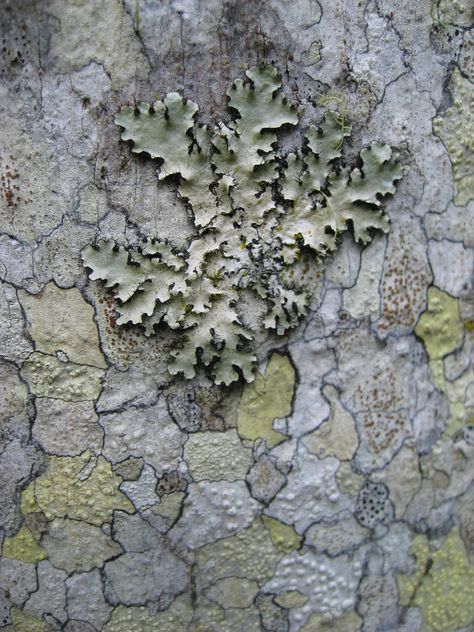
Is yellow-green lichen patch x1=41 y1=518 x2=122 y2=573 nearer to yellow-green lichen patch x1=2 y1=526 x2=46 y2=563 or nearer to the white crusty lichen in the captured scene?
yellow-green lichen patch x1=2 y1=526 x2=46 y2=563

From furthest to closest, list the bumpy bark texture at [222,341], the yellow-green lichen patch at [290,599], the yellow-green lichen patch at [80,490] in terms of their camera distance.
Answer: the yellow-green lichen patch at [290,599]
the yellow-green lichen patch at [80,490]
the bumpy bark texture at [222,341]

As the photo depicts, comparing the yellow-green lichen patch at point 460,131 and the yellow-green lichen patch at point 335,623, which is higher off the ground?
the yellow-green lichen patch at point 460,131

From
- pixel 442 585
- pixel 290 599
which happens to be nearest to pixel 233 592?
pixel 290 599

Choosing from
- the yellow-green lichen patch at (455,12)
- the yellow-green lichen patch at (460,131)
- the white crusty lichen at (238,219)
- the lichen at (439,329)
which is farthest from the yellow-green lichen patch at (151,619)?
the yellow-green lichen patch at (455,12)

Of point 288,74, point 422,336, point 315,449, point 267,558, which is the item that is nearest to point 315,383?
point 315,449

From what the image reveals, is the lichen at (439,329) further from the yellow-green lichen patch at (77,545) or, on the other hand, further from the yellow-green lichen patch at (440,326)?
the yellow-green lichen patch at (77,545)

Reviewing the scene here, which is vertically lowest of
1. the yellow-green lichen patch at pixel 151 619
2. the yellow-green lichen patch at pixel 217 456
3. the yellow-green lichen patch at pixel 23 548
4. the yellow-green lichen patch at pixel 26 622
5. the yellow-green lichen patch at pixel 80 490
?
the yellow-green lichen patch at pixel 26 622

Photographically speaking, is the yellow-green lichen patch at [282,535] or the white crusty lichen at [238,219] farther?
the yellow-green lichen patch at [282,535]
